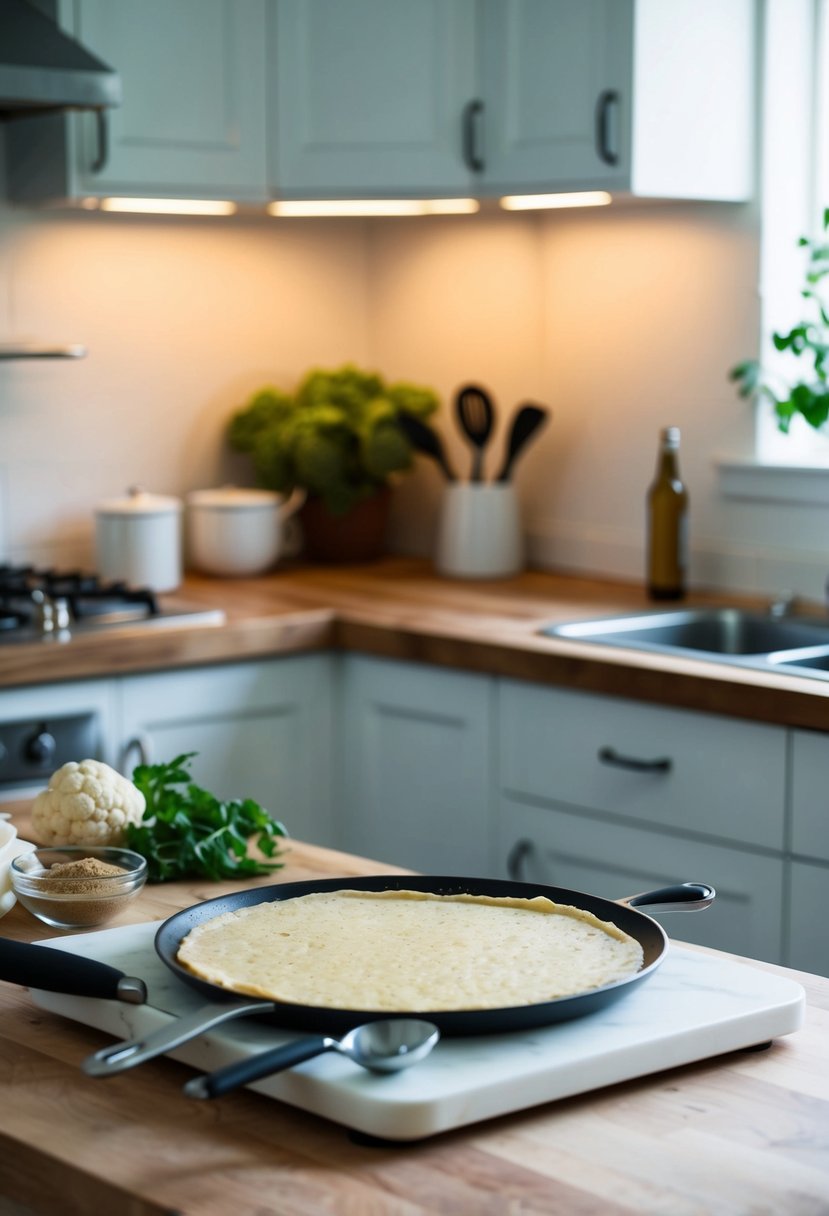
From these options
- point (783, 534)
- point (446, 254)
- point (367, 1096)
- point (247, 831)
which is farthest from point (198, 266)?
point (367, 1096)

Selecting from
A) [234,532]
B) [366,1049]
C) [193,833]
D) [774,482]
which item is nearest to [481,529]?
[234,532]

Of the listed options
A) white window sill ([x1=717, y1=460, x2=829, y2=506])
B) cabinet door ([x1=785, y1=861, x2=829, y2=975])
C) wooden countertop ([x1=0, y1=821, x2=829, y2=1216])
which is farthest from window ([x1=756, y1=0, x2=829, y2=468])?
wooden countertop ([x1=0, y1=821, x2=829, y2=1216])

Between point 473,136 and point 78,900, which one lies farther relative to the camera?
point 473,136

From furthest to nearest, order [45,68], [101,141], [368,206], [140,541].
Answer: [368,206], [140,541], [101,141], [45,68]

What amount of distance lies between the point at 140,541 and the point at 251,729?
0.48m

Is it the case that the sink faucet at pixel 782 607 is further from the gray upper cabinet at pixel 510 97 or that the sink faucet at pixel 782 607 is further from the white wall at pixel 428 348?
the gray upper cabinet at pixel 510 97

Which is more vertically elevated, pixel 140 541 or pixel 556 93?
pixel 556 93

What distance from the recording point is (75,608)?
2.74 m

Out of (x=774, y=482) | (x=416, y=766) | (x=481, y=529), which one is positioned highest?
(x=774, y=482)

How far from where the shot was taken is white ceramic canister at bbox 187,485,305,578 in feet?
10.8

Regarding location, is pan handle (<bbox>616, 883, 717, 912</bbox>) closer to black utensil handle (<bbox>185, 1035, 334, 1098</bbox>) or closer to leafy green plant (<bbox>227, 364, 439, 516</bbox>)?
black utensil handle (<bbox>185, 1035, 334, 1098</bbox>)

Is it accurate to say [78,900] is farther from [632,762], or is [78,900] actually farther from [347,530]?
[347,530]

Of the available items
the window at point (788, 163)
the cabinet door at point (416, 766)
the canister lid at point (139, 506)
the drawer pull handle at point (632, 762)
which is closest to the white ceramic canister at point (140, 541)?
the canister lid at point (139, 506)

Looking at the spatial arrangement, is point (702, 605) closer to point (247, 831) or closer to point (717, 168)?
point (717, 168)
